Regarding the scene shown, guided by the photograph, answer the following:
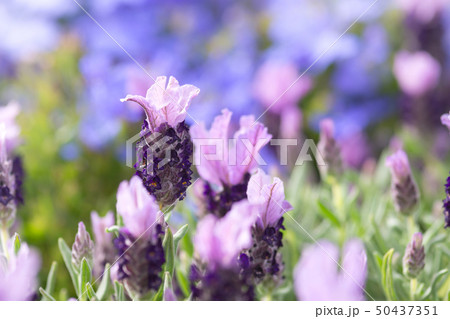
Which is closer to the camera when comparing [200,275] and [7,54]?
[200,275]

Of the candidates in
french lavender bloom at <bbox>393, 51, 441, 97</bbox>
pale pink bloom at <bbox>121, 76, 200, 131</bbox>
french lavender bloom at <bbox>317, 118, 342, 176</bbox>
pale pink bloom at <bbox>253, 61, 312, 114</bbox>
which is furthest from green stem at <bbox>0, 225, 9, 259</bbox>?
french lavender bloom at <bbox>393, 51, 441, 97</bbox>

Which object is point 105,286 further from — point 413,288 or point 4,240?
point 413,288

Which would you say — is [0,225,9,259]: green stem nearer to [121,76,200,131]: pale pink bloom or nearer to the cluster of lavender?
the cluster of lavender

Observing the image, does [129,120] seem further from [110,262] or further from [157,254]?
[157,254]

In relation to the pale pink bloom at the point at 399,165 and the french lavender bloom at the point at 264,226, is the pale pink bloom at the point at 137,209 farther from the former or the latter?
the pale pink bloom at the point at 399,165

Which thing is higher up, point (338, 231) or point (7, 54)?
point (7, 54)

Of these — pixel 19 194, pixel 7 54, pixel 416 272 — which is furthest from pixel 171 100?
pixel 7 54

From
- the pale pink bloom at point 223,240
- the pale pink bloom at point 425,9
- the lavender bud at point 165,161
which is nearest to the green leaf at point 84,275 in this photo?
the lavender bud at point 165,161
